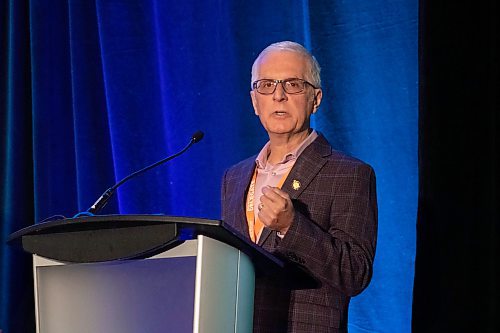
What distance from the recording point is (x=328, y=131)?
2.68 metres

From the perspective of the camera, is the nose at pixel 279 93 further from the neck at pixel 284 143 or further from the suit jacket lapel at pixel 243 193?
the suit jacket lapel at pixel 243 193

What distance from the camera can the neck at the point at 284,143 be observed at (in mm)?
1975

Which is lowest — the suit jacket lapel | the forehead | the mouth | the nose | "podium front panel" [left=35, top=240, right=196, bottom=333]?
"podium front panel" [left=35, top=240, right=196, bottom=333]

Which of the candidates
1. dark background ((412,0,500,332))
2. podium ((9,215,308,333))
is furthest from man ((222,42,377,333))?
dark background ((412,0,500,332))

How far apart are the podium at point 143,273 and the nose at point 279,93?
2.24 ft

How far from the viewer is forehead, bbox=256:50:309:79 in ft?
6.27

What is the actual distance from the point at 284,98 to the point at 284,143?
0.44ft

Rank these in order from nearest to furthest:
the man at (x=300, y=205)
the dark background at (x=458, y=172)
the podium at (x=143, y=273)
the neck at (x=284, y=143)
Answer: the podium at (x=143, y=273) → the man at (x=300, y=205) → the neck at (x=284, y=143) → the dark background at (x=458, y=172)

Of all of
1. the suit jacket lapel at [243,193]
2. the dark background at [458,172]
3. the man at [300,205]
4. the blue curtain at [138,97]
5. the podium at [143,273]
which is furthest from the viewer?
the blue curtain at [138,97]

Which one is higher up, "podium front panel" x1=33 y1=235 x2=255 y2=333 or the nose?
the nose

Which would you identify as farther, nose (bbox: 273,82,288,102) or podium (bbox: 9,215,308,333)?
nose (bbox: 273,82,288,102)

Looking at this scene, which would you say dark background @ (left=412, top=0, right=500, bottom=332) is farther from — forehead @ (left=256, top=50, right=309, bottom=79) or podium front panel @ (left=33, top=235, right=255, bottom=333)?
podium front panel @ (left=33, top=235, right=255, bottom=333)

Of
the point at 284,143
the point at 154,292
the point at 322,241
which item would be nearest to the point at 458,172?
the point at 284,143

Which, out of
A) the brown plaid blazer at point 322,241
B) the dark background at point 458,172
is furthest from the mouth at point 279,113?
the dark background at point 458,172
